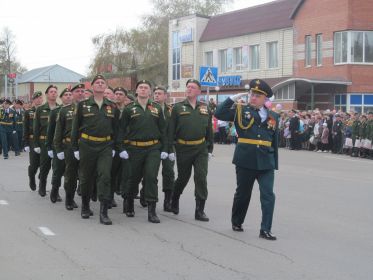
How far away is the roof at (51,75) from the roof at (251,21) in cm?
5928

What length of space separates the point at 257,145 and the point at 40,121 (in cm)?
530

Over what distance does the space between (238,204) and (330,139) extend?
17.1 metres

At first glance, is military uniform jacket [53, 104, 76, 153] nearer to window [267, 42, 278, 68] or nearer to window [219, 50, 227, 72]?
window [267, 42, 278, 68]

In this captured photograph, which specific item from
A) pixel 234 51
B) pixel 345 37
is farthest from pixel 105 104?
pixel 234 51

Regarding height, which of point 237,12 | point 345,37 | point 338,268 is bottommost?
point 338,268

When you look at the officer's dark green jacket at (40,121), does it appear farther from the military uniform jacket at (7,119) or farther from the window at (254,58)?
the window at (254,58)

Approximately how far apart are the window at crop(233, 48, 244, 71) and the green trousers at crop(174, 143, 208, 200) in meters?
34.0

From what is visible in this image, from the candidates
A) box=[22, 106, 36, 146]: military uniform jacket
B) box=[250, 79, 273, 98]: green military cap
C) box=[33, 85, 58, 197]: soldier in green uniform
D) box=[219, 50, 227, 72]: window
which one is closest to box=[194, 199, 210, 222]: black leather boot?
box=[250, 79, 273, 98]: green military cap

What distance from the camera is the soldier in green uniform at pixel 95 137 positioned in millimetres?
8750

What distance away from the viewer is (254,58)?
4138 cm

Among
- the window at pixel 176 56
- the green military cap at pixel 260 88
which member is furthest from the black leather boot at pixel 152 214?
the window at pixel 176 56

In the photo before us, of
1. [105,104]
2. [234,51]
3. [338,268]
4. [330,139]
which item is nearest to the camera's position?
[338,268]

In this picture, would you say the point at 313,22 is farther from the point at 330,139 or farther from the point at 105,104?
the point at 105,104

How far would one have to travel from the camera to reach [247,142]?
25.6 feet
